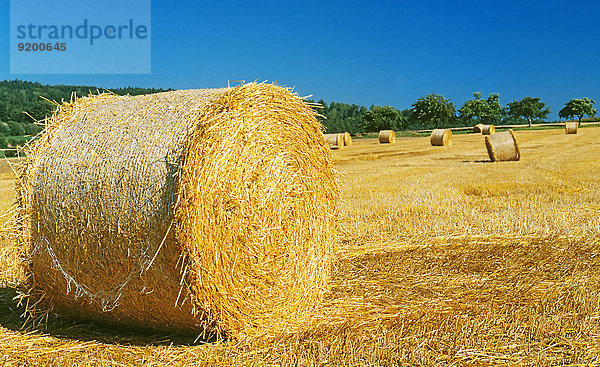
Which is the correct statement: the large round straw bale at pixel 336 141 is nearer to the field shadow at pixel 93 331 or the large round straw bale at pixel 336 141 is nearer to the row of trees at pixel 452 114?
the field shadow at pixel 93 331

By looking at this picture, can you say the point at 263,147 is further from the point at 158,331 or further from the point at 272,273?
the point at 158,331

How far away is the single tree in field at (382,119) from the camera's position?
83625mm

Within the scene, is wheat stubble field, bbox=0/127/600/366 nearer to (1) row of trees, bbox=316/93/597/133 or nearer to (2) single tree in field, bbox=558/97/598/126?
(1) row of trees, bbox=316/93/597/133

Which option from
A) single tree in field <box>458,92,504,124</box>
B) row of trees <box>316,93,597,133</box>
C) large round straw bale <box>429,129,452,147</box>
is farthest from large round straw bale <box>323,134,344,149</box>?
single tree in field <box>458,92,504,124</box>

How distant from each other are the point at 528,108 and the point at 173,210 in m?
93.3

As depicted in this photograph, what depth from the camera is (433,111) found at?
83438 mm

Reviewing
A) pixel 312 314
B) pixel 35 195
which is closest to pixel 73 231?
pixel 35 195

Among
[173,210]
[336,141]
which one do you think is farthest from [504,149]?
[173,210]

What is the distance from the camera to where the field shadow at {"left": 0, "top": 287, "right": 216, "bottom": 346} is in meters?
4.22

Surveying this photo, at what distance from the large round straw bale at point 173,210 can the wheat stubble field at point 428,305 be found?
0.96 ft

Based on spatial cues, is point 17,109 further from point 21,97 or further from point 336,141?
point 336,141

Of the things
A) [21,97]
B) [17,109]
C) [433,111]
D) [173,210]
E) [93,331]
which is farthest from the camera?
[433,111]

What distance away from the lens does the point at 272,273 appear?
4648 mm

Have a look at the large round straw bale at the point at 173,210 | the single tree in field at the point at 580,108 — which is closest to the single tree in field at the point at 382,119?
the single tree in field at the point at 580,108
